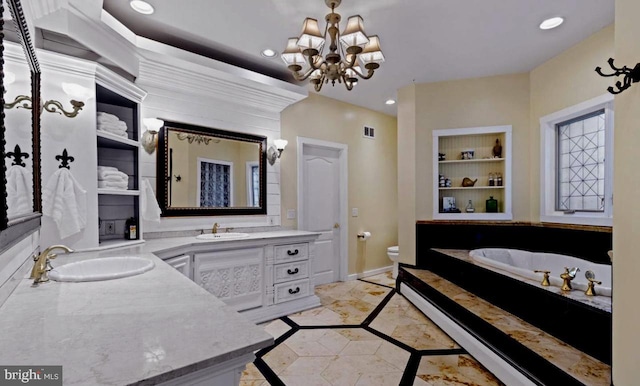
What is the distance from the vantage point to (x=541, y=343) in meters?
1.84

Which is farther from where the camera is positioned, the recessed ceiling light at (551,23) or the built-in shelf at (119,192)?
the recessed ceiling light at (551,23)

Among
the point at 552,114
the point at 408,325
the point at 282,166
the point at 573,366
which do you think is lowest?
the point at 408,325

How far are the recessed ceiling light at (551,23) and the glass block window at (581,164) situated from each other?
0.90 meters

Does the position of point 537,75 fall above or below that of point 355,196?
above

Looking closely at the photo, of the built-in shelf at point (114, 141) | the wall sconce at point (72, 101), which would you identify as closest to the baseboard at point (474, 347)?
the built-in shelf at point (114, 141)

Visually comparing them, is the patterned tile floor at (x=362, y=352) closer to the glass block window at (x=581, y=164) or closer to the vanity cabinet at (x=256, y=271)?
the vanity cabinet at (x=256, y=271)

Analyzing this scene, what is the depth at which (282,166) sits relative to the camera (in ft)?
12.6

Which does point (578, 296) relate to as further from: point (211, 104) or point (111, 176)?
point (211, 104)

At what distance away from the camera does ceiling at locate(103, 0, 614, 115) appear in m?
2.30

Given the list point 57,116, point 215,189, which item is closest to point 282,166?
point 215,189

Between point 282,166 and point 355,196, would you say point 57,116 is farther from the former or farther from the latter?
point 355,196

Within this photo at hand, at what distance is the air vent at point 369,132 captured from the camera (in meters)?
4.79

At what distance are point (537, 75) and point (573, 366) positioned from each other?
10.1 ft

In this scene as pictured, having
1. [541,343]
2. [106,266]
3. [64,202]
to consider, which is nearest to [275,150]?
[64,202]
